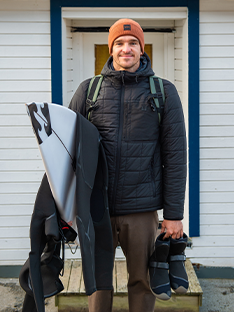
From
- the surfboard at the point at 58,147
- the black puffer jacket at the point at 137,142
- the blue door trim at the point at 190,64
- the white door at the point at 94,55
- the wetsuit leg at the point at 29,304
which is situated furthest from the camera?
the white door at the point at 94,55

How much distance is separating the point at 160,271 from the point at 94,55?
2679 millimetres

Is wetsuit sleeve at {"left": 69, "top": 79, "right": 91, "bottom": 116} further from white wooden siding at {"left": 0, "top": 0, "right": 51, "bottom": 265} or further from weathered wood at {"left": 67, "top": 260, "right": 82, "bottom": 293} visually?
weathered wood at {"left": 67, "top": 260, "right": 82, "bottom": 293}

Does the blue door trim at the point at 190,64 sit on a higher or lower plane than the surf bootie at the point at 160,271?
higher

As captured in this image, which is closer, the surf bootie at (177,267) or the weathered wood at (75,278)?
the surf bootie at (177,267)

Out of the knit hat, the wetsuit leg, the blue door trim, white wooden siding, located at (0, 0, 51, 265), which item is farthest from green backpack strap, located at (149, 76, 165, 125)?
white wooden siding, located at (0, 0, 51, 265)

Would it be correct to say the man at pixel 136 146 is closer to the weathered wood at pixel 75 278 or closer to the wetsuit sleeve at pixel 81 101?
the wetsuit sleeve at pixel 81 101

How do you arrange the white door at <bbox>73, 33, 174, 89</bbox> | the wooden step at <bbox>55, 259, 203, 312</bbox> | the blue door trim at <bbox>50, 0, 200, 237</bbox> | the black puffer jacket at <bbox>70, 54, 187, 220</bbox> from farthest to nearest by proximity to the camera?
the white door at <bbox>73, 33, 174, 89</bbox>
the blue door trim at <bbox>50, 0, 200, 237</bbox>
the wooden step at <bbox>55, 259, 203, 312</bbox>
the black puffer jacket at <bbox>70, 54, 187, 220</bbox>

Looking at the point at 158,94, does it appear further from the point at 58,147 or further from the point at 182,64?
the point at 182,64

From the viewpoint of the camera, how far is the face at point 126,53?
246 cm

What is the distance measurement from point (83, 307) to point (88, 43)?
8.74 feet

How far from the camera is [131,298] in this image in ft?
8.74

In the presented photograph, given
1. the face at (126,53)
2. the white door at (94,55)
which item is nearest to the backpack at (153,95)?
the face at (126,53)

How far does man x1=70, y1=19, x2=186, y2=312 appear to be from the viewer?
2.46 meters

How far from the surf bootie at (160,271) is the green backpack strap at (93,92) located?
2.98 feet
